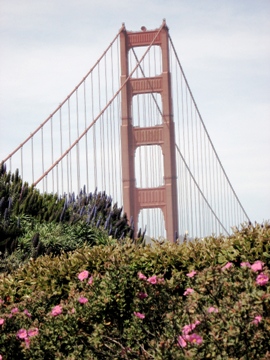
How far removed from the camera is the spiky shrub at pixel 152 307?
5.87 m

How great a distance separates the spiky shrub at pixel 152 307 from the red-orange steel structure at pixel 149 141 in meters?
20.4

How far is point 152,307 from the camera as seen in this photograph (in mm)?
7410

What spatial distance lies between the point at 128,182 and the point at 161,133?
114 inches

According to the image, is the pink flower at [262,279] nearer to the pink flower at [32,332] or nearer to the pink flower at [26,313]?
the pink flower at [32,332]

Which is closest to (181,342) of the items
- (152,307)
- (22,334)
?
(152,307)

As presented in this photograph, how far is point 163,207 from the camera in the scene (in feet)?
105

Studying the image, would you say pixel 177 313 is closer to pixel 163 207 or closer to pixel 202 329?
pixel 202 329

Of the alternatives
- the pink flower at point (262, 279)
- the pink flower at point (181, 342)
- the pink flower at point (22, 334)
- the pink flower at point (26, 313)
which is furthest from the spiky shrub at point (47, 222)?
the pink flower at point (181, 342)

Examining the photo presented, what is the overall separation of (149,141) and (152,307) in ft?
85.9

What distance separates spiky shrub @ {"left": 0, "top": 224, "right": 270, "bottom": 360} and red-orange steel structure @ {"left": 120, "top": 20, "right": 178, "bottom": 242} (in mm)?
20424

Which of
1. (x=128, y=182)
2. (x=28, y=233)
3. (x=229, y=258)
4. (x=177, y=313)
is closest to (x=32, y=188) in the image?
(x=28, y=233)

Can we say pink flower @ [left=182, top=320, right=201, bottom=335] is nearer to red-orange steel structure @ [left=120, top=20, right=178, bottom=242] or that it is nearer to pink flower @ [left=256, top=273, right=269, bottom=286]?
pink flower @ [left=256, top=273, right=269, bottom=286]

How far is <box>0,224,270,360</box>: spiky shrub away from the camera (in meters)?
5.87

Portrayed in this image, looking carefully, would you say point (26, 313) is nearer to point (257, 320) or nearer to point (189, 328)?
point (189, 328)
